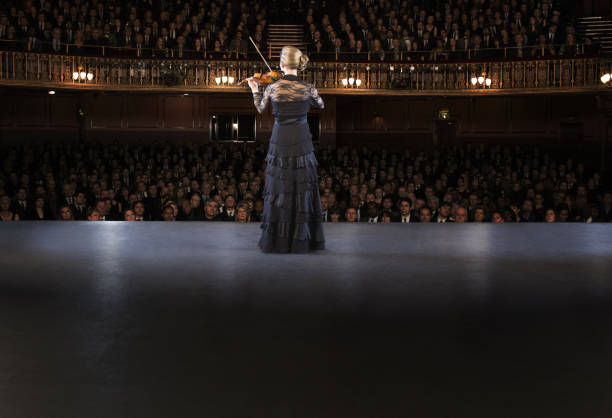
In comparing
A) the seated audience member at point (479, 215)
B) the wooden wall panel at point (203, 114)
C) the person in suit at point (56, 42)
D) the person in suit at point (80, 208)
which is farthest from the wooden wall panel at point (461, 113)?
the person in suit at point (80, 208)

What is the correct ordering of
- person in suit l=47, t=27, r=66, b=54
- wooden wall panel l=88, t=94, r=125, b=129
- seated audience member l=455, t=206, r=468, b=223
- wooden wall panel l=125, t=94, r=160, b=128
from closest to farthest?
seated audience member l=455, t=206, r=468, b=223, person in suit l=47, t=27, r=66, b=54, wooden wall panel l=88, t=94, r=125, b=129, wooden wall panel l=125, t=94, r=160, b=128

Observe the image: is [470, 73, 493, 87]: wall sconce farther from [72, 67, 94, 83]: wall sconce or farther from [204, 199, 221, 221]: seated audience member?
[204, 199, 221, 221]: seated audience member

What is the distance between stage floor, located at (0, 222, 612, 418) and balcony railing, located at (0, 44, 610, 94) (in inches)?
410

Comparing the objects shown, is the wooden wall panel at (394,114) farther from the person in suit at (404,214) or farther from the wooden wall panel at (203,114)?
the person in suit at (404,214)

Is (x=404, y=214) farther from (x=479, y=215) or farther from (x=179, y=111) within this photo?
(x=179, y=111)

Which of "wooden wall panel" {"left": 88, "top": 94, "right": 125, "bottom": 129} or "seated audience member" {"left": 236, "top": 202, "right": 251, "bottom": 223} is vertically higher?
"wooden wall panel" {"left": 88, "top": 94, "right": 125, "bottom": 129}

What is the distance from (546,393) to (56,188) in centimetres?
898

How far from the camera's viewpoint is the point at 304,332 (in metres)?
2.41

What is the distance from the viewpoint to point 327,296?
2.95 meters

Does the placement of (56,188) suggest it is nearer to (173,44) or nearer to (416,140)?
(173,44)

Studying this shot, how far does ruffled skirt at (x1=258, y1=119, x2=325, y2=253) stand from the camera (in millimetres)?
4102

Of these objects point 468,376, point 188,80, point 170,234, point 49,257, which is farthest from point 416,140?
point 468,376

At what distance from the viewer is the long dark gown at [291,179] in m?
4.11

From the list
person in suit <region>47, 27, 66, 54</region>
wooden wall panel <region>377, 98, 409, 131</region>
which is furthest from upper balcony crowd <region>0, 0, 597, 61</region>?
wooden wall panel <region>377, 98, 409, 131</region>
